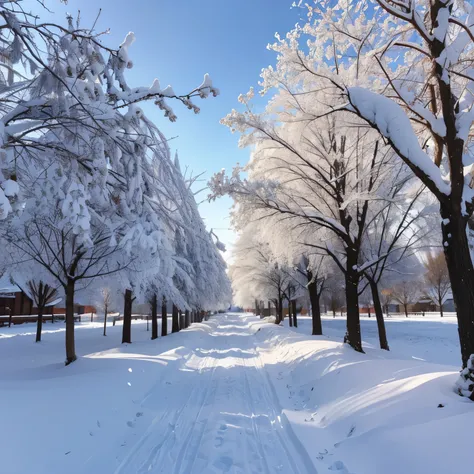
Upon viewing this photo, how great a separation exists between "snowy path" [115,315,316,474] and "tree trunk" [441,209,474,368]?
272 centimetres

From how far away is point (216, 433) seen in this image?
16.5 ft

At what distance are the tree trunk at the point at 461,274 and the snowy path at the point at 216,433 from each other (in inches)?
107

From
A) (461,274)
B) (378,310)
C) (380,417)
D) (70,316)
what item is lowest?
(380,417)

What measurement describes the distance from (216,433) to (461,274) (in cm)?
418

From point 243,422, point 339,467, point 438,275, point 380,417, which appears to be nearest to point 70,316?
point 243,422

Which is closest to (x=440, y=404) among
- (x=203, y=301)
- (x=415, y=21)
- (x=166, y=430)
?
(x=166, y=430)

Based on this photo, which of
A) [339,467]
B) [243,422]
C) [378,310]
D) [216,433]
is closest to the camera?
[339,467]

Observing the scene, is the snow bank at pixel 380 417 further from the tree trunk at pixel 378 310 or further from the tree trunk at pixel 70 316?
the tree trunk at pixel 70 316

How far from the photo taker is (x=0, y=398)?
4.82 meters

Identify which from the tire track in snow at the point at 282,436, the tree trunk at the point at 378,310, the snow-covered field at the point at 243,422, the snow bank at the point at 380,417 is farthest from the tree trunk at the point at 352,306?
the tire track in snow at the point at 282,436

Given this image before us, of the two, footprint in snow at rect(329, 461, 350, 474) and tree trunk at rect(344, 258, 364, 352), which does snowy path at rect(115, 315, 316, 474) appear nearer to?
footprint in snow at rect(329, 461, 350, 474)

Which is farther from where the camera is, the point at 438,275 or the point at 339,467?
the point at 438,275

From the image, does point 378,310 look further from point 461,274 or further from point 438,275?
point 438,275

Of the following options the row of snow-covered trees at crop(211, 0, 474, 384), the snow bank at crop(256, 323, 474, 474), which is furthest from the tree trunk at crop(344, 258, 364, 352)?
the snow bank at crop(256, 323, 474, 474)
